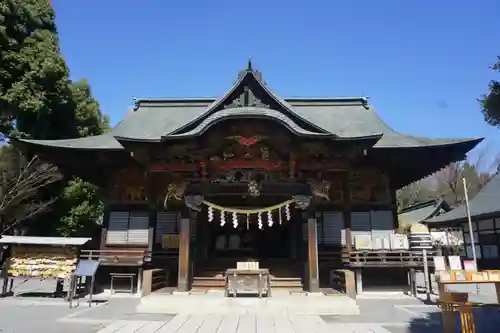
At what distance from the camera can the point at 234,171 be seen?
11.7 m

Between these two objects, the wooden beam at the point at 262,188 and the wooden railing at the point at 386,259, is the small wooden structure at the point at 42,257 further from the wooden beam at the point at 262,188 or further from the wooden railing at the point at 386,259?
the wooden railing at the point at 386,259

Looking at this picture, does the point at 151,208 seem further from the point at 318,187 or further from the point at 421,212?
the point at 421,212

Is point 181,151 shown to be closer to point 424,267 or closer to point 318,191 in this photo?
point 318,191

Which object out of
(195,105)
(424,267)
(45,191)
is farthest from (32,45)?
(424,267)

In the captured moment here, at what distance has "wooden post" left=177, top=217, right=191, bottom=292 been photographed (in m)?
11.0

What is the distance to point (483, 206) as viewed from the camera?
21.4m

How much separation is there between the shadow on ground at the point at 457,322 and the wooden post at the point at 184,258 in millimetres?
6491

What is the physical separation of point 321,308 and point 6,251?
15.1 metres

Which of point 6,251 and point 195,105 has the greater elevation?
point 195,105

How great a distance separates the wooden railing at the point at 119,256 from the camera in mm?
13531

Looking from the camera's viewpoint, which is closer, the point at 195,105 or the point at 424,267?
the point at 424,267

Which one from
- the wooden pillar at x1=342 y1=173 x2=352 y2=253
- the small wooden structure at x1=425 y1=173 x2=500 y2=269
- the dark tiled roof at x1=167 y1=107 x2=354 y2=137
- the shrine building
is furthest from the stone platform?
the small wooden structure at x1=425 y1=173 x2=500 y2=269

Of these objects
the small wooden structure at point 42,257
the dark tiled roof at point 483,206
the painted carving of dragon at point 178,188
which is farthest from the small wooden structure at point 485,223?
the small wooden structure at point 42,257

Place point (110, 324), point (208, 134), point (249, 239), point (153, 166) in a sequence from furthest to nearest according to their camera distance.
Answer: point (249, 239) < point (153, 166) < point (208, 134) < point (110, 324)
